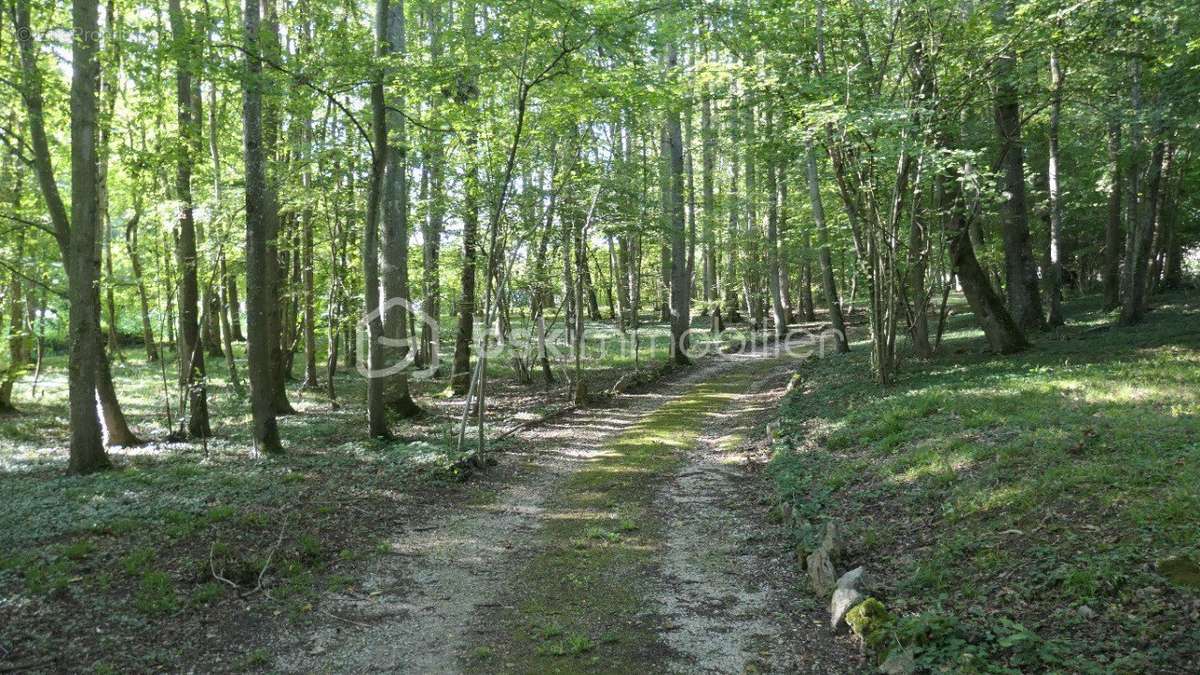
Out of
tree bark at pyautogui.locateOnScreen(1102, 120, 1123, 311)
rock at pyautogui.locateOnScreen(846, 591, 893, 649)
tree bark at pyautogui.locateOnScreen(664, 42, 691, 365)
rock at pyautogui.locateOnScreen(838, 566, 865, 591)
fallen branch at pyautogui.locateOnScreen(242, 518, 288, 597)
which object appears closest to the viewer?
rock at pyautogui.locateOnScreen(846, 591, 893, 649)

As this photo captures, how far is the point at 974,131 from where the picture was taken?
15.8 metres

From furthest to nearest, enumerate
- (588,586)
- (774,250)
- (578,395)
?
(774,250)
(578,395)
(588,586)

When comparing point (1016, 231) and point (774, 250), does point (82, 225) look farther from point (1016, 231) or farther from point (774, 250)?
point (774, 250)

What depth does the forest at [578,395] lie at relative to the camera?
16.0ft

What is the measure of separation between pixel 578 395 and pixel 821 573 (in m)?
9.94

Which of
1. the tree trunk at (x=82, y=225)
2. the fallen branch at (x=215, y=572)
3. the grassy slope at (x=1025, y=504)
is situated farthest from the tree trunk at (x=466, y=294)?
the fallen branch at (x=215, y=572)

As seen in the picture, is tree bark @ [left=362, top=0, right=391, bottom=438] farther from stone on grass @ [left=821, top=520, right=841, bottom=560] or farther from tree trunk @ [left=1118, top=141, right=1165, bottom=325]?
tree trunk @ [left=1118, top=141, right=1165, bottom=325]

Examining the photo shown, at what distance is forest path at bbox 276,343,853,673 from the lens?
15.4 ft

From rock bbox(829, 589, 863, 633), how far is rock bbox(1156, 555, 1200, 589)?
5.93ft

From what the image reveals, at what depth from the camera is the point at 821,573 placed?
18.3ft

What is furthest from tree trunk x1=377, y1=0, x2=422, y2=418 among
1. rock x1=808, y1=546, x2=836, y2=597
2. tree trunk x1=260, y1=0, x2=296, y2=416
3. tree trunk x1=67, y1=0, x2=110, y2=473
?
rock x1=808, y1=546, x2=836, y2=597

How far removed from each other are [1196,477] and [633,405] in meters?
10.8

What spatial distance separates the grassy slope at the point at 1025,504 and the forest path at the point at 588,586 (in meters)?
0.75

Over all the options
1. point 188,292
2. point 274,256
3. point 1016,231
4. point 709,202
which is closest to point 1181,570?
point 1016,231
